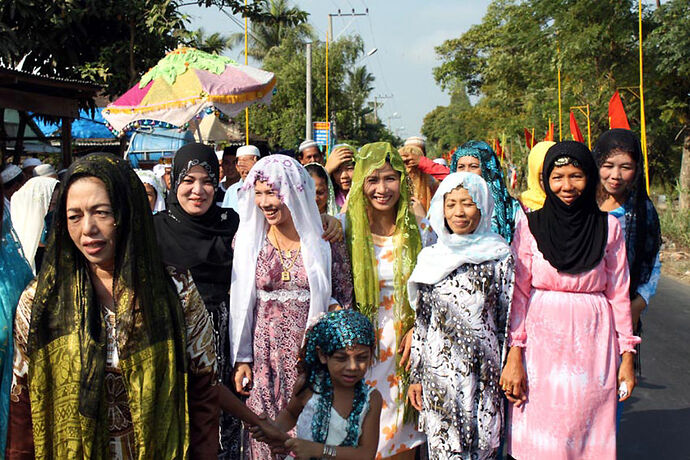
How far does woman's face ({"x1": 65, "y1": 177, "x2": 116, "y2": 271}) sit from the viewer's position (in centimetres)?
170

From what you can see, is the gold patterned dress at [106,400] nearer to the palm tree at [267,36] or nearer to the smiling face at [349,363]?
the smiling face at [349,363]

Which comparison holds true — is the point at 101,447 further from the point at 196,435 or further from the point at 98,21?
the point at 98,21

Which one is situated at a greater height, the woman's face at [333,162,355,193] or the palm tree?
the palm tree

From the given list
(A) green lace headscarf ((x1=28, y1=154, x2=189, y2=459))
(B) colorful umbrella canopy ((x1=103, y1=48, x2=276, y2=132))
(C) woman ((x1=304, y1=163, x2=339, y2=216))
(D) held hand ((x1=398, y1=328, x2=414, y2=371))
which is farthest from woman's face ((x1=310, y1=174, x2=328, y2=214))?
(A) green lace headscarf ((x1=28, y1=154, x2=189, y2=459))

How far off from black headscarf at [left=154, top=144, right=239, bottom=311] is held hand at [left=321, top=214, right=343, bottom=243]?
0.48m

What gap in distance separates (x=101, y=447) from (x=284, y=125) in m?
32.5

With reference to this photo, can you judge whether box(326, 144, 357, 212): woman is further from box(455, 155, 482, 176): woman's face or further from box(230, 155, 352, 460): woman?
box(230, 155, 352, 460): woman

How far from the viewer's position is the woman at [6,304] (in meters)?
1.85

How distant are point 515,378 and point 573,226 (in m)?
0.75

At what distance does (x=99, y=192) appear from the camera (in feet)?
5.63

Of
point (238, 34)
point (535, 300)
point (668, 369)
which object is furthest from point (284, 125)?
point (535, 300)

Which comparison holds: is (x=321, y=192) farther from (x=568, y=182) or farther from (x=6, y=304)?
(x=6, y=304)

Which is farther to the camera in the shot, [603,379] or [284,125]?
[284,125]

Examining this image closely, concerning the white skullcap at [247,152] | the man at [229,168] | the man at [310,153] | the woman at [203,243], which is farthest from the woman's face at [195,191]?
the man at [229,168]
